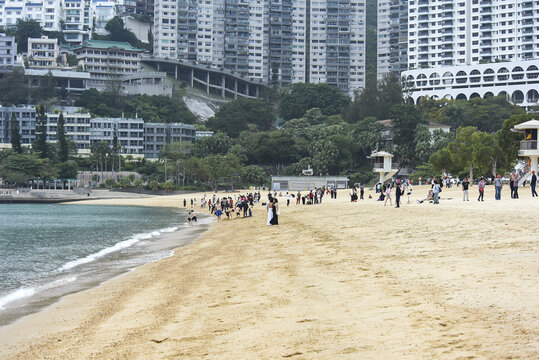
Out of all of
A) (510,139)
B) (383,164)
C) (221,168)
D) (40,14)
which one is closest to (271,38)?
(40,14)

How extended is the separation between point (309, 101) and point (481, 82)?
37369 mm

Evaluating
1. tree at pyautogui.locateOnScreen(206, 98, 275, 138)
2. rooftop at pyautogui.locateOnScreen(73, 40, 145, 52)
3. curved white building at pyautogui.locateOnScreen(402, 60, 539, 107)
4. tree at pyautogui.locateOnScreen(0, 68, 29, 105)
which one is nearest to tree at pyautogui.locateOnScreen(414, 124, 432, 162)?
curved white building at pyautogui.locateOnScreen(402, 60, 539, 107)

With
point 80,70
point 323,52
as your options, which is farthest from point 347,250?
point 323,52

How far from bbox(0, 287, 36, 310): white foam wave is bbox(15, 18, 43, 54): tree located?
168531 mm

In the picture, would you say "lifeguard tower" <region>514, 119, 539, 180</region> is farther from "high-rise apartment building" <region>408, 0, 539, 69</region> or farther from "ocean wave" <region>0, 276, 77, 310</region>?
"high-rise apartment building" <region>408, 0, 539, 69</region>

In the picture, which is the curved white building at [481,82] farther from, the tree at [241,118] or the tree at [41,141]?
the tree at [41,141]

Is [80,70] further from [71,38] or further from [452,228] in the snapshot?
[452,228]

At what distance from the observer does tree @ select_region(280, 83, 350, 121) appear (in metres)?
148

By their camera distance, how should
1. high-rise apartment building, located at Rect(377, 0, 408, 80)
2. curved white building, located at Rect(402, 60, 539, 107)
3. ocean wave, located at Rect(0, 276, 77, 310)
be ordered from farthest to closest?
1. high-rise apartment building, located at Rect(377, 0, 408, 80)
2. curved white building, located at Rect(402, 60, 539, 107)
3. ocean wave, located at Rect(0, 276, 77, 310)

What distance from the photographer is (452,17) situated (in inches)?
6132

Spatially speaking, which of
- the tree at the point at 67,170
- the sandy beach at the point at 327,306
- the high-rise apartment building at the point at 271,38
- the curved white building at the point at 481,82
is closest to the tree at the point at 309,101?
the curved white building at the point at 481,82

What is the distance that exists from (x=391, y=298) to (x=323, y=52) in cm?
17375

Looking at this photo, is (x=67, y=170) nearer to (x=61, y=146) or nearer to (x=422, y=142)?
(x=61, y=146)

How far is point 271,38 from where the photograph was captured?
178 metres
